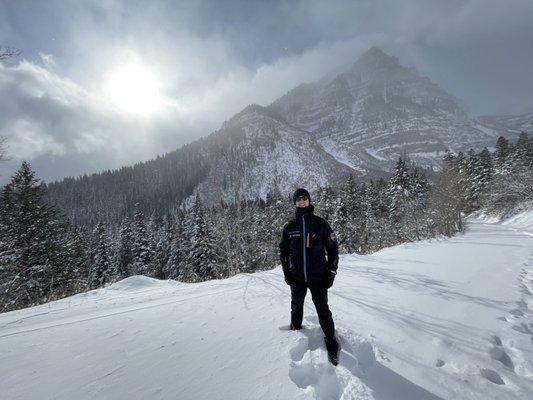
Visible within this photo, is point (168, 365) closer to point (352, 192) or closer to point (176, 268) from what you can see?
point (176, 268)

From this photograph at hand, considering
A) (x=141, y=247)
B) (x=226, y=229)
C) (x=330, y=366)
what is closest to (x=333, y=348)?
(x=330, y=366)

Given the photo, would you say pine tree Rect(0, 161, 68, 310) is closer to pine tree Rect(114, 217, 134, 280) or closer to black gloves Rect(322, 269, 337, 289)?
black gloves Rect(322, 269, 337, 289)

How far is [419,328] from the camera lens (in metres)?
4.64

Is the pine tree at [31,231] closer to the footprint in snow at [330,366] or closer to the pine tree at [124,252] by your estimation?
the footprint in snow at [330,366]

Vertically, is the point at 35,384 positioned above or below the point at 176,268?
above


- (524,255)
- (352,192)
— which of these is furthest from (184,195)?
(524,255)

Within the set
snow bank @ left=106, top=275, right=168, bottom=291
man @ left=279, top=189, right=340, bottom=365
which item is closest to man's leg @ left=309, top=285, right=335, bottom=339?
man @ left=279, top=189, right=340, bottom=365

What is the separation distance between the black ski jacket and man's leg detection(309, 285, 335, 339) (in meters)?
0.14

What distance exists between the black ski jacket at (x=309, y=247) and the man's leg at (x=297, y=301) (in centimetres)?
13

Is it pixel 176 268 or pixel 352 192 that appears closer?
pixel 176 268

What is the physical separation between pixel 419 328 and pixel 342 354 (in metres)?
1.65

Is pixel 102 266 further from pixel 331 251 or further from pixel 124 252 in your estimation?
pixel 331 251

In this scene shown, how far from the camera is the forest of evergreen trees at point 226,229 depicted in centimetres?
1892

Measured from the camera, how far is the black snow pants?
3.84 meters
